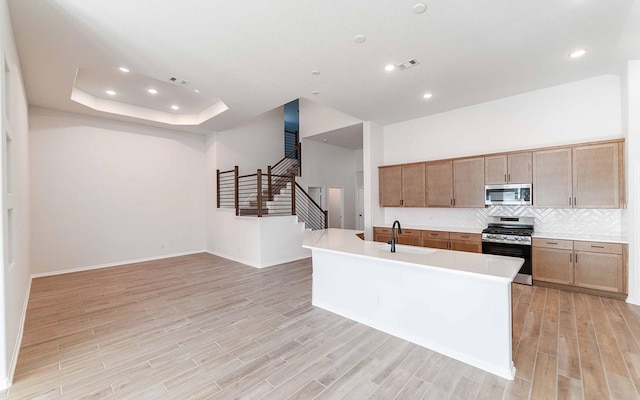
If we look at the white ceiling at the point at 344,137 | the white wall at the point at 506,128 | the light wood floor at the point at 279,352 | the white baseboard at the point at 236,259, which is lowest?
the light wood floor at the point at 279,352

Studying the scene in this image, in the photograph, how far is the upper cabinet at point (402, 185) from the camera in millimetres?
5812

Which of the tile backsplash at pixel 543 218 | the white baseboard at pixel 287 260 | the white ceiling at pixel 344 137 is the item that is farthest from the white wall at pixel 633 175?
the white baseboard at pixel 287 260

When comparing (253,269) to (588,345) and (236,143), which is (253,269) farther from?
(588,345)

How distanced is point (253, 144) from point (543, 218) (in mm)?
7004

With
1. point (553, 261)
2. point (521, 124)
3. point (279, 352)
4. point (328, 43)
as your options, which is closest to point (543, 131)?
point (521, 124)

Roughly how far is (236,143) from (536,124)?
22.3ft

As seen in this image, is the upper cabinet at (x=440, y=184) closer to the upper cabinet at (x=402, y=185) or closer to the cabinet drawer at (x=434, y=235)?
the upper cabinet at (x=402, y=185)

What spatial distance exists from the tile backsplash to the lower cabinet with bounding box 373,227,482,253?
55 centimetres

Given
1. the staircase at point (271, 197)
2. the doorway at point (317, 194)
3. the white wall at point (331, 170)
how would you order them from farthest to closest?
1. the doorway at point (317, 194)
2. the white wall at point (331, 170)
3. the staircase at point (271, 197)

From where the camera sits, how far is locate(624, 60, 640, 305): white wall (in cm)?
363

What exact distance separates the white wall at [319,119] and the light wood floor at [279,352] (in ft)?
15.1

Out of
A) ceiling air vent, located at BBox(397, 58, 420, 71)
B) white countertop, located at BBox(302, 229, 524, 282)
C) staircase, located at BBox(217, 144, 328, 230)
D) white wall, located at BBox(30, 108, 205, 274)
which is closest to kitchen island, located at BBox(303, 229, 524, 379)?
white countertop, located at BBox(302, 229, 524, 282)

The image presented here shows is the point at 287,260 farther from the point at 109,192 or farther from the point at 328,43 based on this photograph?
the point at 328,43

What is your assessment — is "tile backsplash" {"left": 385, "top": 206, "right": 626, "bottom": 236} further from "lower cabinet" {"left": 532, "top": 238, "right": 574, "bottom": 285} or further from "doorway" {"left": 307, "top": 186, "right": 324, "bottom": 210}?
"doorway" {"left": 307, "top": 186, "right": 324, "bottom": 210}
